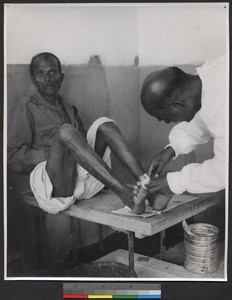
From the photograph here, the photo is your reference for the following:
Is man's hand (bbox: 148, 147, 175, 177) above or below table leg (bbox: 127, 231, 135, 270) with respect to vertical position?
above

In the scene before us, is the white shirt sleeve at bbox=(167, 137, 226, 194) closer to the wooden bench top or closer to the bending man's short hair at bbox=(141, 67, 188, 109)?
the wooden bench top

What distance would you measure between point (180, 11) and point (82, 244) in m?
1.15

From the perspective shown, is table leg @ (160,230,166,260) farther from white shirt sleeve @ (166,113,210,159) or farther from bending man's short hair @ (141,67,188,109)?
bending man's short hair @ (141,67,188,109)

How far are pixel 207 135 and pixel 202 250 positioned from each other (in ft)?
1.70

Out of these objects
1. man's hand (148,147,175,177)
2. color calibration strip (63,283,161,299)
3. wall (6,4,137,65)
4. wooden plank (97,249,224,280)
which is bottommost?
color calibration strip (63,283,161,299)

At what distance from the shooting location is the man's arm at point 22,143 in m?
2.11

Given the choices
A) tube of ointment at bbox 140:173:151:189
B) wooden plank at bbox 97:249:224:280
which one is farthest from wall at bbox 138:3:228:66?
wooden plank at bbox 97:249:224:280

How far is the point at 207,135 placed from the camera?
2117 mm

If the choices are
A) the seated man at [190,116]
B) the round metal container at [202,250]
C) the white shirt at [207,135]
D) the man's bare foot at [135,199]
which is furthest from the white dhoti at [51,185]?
the round metal container at [202,250]

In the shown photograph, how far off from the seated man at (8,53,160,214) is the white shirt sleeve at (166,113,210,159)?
0.20 metres

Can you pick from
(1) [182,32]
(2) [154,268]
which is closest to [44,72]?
(1) [182,32]

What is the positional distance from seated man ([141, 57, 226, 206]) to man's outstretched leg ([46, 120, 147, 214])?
0.35 ft

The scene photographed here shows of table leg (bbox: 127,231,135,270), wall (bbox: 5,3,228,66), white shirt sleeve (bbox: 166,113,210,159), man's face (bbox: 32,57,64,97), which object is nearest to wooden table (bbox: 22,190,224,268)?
table leg (bbox: 127,231,135,270)

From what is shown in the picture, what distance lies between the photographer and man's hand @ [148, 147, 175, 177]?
83.7 inches
